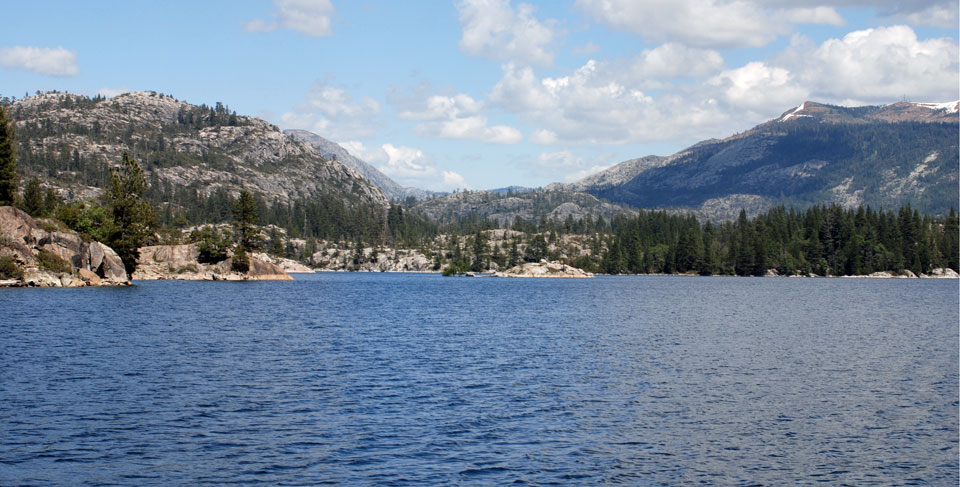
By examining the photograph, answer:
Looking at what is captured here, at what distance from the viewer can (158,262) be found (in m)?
176

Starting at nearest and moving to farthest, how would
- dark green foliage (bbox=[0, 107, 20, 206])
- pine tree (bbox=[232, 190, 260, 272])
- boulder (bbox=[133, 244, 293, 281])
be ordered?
dark green foliage (bbox=[0, 107, 20, 206]), boulder (bbox=[133, 244, 293, 281]), pine tree (bbox=[232, 190, 260, 272])

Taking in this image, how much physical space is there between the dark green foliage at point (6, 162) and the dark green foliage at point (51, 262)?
14.6m

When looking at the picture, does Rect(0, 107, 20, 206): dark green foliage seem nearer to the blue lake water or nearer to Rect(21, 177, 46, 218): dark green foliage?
Rect(21, 177, 46, 218): dark green foliage

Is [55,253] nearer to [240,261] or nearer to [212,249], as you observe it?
[212,249]

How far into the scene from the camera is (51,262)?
12394cm

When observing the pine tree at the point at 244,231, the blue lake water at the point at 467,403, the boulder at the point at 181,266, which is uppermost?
the pine tree at the point at 244,231

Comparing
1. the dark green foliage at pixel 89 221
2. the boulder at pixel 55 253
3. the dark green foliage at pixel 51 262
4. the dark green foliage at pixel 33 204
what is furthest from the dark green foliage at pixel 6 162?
the dark green foliage at pixel 33 204

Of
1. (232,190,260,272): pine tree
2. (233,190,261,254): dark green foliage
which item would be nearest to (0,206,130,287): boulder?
(232,190,260,272): pine tree

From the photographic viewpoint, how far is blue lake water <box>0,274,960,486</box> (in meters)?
27.9

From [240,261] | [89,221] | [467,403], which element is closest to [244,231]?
[240,261]

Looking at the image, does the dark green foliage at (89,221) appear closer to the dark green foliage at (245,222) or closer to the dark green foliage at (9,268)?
the dark green foliage at (9,268)

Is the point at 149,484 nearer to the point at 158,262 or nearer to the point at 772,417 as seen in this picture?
the point at 772,417

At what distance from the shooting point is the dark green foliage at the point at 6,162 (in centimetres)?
12900

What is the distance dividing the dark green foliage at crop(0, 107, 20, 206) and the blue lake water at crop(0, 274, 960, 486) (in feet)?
218
